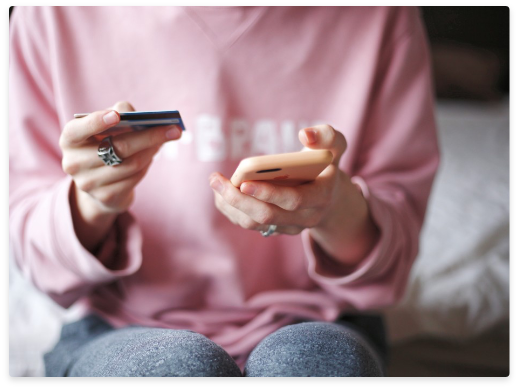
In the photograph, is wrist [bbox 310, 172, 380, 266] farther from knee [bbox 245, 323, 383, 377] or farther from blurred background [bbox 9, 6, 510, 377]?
blurred background [bbox 9, 6, 510, 377]

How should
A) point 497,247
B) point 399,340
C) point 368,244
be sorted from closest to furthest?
point 368,244
point 399,340
point 497,247

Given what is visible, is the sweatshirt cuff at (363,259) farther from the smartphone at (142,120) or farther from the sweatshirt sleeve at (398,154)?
the smartphone at (142,120)

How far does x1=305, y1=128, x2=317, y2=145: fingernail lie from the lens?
1.50ft

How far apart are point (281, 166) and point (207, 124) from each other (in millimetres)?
264

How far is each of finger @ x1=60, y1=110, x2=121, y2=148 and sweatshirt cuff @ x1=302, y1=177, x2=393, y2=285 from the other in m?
0.30

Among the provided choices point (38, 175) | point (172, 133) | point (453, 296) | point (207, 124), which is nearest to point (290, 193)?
point (172, 133)

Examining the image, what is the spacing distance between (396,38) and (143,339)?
55 cm

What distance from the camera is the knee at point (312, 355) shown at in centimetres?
45

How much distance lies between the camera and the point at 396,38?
0.70 metres

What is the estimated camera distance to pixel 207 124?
666 millimetres

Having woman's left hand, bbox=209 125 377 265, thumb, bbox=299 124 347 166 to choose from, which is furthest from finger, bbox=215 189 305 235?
thumb, bbox=299 124 347 166
